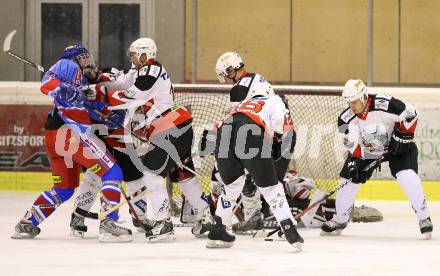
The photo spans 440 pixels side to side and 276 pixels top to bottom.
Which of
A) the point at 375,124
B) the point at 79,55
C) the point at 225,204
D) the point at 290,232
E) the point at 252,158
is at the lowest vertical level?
the point at 290,232

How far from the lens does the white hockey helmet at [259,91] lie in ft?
23.0

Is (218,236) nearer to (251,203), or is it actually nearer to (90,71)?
(251,203)

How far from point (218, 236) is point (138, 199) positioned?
1.00 m

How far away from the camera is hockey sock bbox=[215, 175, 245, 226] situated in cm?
701

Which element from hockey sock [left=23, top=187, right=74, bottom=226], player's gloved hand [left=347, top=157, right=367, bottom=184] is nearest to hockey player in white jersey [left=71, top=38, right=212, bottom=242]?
hockey sock [left=23, top=187, right=74, bottom=226]

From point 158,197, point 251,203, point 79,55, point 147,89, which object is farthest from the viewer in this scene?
point 251,203

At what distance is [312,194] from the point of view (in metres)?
8.76

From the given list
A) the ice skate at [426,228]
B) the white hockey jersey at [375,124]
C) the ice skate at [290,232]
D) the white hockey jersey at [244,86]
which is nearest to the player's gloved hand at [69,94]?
the white hockey jersey at [244,86]

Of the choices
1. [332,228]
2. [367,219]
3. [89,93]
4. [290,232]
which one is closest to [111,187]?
[89,93]

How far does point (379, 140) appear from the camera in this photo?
25.2 feet

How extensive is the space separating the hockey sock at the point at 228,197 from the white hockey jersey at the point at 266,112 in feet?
1.12

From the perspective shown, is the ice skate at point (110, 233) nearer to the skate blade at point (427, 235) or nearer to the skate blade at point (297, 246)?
the skate blade at point (297, 246)

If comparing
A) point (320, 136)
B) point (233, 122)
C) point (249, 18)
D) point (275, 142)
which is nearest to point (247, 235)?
point (275, 142)

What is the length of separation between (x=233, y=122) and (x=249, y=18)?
4471 millimetres
